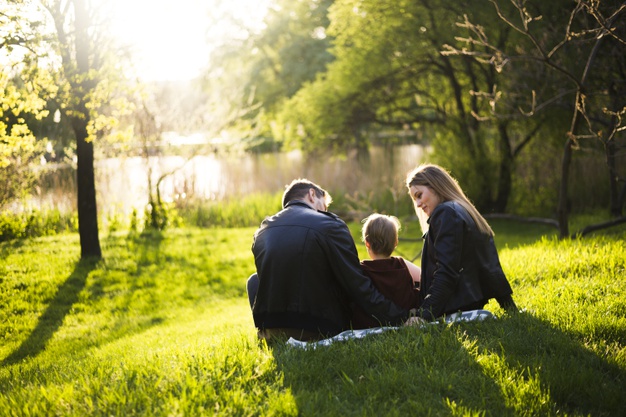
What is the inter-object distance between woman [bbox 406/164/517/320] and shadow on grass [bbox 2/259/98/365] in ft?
15.5

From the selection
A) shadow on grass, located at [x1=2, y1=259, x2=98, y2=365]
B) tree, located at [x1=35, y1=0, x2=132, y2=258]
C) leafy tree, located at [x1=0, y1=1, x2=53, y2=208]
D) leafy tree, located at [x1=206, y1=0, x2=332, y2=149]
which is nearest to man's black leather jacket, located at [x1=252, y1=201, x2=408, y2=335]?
shadow on grass, located at [x1=2, y1=259, x2=98, y2=365]

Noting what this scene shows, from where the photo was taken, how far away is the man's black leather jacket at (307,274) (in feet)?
12.7

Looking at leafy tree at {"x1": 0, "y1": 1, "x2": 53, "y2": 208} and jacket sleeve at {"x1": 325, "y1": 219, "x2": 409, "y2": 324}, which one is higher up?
leafy tree at {"x1": 0, "y1": 1, "x2": 53, "y2": 208}

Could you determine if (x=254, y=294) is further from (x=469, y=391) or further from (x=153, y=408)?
(x=469, y=391)

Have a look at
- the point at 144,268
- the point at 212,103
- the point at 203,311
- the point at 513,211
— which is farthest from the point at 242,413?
the point at 212,103

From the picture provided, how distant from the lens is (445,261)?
3.97 meters

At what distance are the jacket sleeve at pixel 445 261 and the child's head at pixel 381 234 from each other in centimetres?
32

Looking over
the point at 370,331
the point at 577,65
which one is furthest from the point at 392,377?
the point at 577,65

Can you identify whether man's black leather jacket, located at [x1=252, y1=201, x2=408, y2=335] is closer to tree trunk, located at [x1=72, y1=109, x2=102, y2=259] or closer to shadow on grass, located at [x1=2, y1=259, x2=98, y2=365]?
shadow on grass, located at [x1=2, y1=259, x2=98, y2=365]

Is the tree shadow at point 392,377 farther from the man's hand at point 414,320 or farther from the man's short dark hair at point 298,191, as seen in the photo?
the man's short dark hair at point 298,191

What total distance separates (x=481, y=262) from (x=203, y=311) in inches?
208

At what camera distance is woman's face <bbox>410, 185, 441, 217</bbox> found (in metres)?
4.34

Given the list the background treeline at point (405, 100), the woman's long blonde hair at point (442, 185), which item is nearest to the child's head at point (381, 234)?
the woman's long blonde hair at point (442, 185)

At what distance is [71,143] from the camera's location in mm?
14609
